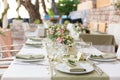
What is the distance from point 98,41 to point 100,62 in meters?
2.98

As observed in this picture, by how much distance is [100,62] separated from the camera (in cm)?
185

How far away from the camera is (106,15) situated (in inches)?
267

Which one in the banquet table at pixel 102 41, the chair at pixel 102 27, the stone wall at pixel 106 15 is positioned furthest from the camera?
the chair at pixel 102 27

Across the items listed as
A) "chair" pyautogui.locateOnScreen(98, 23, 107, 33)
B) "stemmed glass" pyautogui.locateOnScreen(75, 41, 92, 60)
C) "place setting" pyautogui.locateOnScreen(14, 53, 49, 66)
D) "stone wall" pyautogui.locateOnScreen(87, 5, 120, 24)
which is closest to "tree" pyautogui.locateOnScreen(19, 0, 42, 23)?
"stone wall" pyautogui.locateOnScreen(87, 5, 120, 24)

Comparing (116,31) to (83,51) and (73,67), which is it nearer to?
(83,51)

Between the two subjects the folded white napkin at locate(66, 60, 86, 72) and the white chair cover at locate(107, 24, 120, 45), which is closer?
the folded white napkin at locate(66, 60, 86, 72)

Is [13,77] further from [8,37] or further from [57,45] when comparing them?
[8,37]

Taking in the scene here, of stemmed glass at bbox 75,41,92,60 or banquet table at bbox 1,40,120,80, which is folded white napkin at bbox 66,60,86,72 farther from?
stemmed glass at bbox 75,41,92,60

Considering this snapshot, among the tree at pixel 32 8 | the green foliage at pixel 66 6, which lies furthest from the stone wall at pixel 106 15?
the green foliage at pixel 66 6

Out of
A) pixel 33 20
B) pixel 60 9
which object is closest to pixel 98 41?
pixel 33 20

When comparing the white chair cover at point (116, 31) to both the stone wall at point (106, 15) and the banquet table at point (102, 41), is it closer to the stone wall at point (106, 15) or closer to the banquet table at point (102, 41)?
the banquet table at point (102, 41)

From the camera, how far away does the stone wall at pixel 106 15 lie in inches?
230

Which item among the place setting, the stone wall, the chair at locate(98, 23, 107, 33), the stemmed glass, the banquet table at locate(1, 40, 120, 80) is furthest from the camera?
the chair at locate(98, 23, 107, 33)

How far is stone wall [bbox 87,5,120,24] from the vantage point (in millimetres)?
5848
